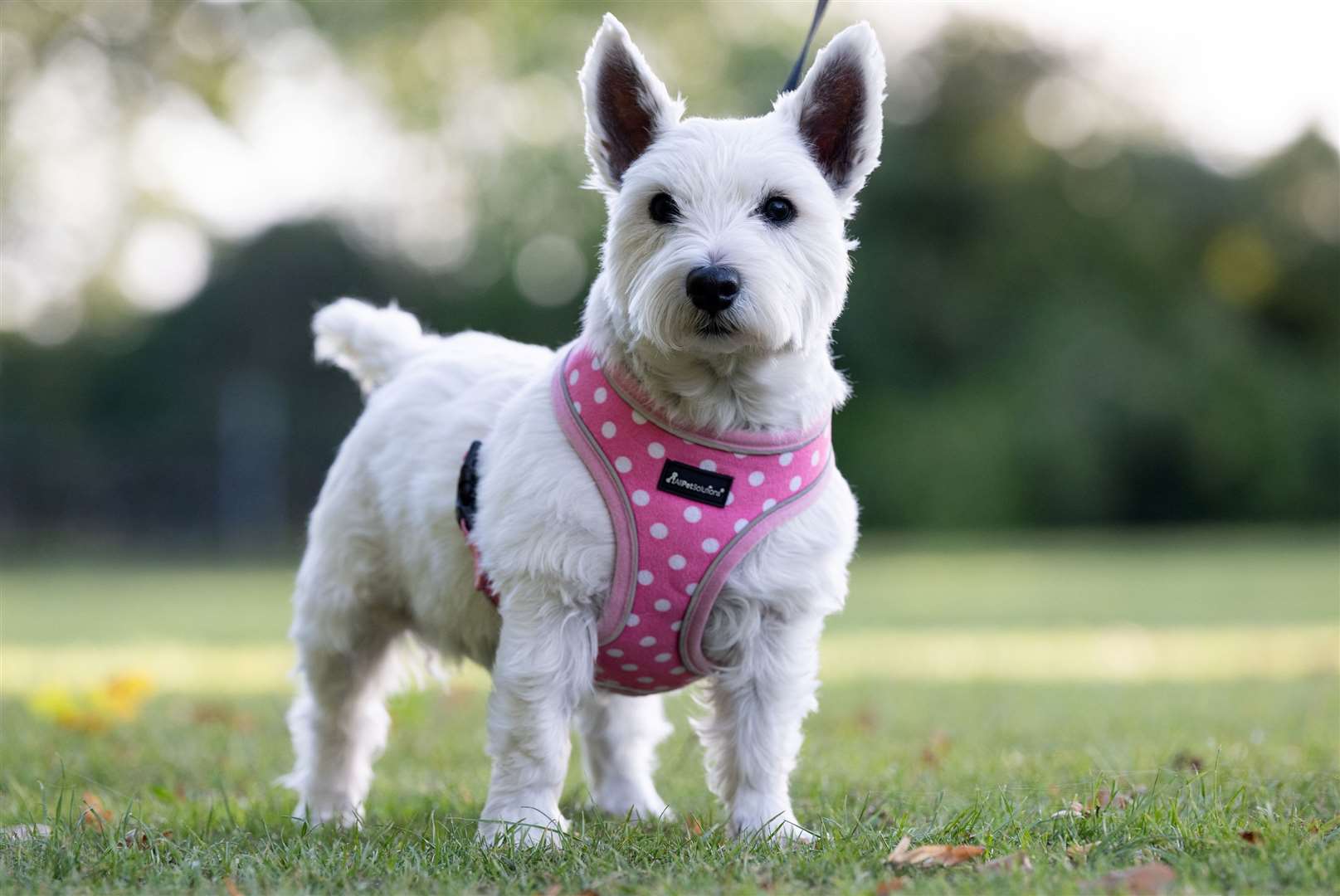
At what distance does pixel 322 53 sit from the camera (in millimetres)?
25078

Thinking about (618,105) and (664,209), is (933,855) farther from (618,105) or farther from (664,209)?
(618,105)

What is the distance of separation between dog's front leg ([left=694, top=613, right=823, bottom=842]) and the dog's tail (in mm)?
1882

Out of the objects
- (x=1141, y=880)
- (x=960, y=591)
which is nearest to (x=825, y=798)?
(x=1141, y=880)

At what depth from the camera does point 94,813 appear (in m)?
3.74

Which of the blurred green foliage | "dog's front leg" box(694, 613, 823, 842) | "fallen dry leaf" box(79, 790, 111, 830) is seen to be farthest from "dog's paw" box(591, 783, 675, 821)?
the blurred green foliage

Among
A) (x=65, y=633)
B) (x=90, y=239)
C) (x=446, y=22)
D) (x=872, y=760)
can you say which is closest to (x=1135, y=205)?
(x=446, y=22)

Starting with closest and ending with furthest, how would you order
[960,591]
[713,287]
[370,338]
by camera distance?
1. [713,287]
2. [370,338]
3. [960,591]

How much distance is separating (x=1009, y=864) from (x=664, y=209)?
1.75m

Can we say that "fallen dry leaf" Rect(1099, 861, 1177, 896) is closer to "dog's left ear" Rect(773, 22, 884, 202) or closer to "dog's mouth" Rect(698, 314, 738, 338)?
"dog's mouth" Rect(698, 314, 738, 338)

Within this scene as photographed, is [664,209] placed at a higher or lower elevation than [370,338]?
higher

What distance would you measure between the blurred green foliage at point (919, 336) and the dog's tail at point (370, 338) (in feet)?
68.4

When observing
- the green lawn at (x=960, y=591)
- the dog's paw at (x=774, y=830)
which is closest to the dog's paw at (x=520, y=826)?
the dog's paw at (x=774, y=830)

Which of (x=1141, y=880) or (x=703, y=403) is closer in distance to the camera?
(x=1141, y=880)

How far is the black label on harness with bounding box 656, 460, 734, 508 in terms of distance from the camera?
3.63 metres
